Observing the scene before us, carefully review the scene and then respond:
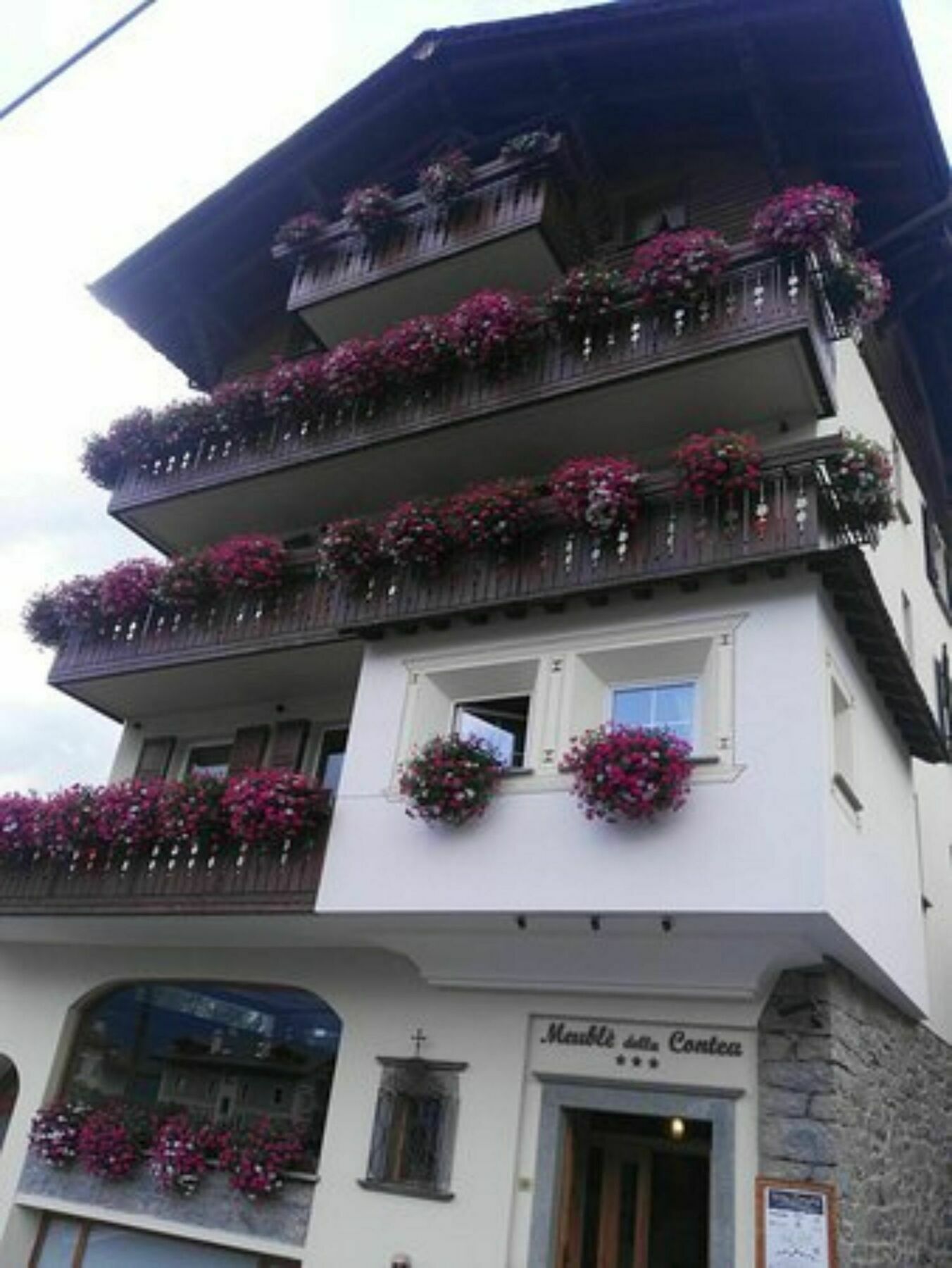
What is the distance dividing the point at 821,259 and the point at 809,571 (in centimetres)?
343

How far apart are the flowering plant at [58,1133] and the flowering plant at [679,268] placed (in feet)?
34.5

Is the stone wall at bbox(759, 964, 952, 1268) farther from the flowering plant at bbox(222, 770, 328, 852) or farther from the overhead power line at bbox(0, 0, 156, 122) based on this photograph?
the overhead power line at bbox(0, 0, 156, 122)

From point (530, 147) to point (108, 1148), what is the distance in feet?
39.7

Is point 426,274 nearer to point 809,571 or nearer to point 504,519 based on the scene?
point 504,519

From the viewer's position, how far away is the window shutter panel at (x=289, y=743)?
501 inches

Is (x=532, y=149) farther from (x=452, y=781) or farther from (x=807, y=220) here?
(x=452, y=781)

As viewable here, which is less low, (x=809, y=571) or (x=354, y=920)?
(x=809, y=571)

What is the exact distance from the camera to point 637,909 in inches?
326

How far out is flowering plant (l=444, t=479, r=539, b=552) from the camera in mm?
10172

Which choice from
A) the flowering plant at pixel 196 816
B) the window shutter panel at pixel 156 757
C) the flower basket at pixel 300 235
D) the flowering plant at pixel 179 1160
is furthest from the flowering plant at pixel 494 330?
the flowering plant at pixel 179 1160

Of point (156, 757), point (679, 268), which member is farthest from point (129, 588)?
point (679, 268)

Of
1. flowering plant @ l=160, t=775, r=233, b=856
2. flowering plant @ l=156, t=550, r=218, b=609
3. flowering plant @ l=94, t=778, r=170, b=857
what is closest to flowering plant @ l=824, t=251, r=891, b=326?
flowering plant @ l=156, t=550, r=218, b=609

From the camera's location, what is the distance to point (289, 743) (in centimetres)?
1285

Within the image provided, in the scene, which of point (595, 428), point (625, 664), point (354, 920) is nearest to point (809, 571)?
point (625, 664)
